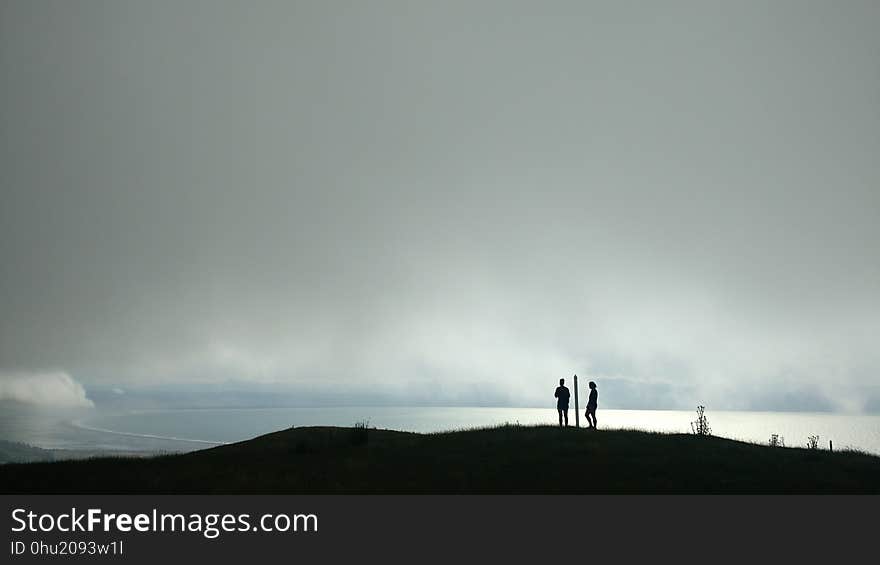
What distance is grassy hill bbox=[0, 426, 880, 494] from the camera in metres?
20.0

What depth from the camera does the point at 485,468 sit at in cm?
2258

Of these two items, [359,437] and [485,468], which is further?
[359,437]

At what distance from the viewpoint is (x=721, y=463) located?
23859mm

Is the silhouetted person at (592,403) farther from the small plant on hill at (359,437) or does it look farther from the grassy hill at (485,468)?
the small plant on hill at (359,437)

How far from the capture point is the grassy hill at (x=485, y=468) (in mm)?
20000

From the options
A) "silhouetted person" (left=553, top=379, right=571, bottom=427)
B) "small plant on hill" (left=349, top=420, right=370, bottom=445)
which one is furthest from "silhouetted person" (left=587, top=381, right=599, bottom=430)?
"small plant on hill" (left=349, top=420, right=370, bottom=445)

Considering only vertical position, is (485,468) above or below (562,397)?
below

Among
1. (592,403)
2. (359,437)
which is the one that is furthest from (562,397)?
(359,437)

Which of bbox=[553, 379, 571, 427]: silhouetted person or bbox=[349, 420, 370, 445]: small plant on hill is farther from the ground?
bbox=[553, 379, 571, 427]: silhouetted person

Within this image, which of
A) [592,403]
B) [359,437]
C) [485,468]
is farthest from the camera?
[592,403]

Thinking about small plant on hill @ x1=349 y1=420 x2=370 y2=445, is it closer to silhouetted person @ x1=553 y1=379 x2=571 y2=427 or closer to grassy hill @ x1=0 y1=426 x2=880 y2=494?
grassy hill @ x1=0 y1=426 x2=880 y2=494

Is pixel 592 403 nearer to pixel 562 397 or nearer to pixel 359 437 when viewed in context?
pixel 562 397

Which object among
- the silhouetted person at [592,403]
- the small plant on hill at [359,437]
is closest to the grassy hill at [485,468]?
the small plant on hill at [359,437]
